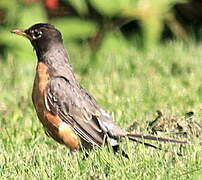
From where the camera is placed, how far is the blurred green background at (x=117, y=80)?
567 centimetres

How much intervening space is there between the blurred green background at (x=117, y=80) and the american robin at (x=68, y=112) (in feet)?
0.59

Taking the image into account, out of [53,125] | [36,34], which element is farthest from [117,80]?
[53,125]

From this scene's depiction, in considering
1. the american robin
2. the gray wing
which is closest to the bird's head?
the american robin

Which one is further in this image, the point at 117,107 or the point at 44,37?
the point at 117,107

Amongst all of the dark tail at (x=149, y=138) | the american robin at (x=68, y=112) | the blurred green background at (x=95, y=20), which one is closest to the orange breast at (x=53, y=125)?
the american robin at (x=68, y=112)

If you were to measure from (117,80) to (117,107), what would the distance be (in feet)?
3.64

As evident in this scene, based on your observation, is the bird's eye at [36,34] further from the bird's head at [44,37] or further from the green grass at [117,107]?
the green grass at [117,107]

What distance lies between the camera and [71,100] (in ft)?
21.4

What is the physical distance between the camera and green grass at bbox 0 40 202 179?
5578 mm

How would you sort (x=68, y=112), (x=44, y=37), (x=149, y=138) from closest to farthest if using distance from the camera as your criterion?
(x=149, y=138) → (x=68, y=112) → (x=44, y=37)

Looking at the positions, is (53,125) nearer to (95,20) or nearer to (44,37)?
(44,37)

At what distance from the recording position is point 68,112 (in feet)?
21.2

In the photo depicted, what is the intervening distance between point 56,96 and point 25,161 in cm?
70

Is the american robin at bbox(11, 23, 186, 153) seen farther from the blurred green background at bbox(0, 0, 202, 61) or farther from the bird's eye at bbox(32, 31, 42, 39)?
the blurred green background at bbox(0, 0, 202, 61)
